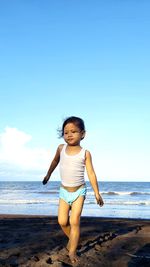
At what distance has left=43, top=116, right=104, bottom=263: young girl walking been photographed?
4605mm

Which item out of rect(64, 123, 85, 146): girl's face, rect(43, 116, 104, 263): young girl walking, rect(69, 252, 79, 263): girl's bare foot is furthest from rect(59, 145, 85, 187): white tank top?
rect(69, 252, 79, 263): girl's bare foot

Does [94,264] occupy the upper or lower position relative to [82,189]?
lower

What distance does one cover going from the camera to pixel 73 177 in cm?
473

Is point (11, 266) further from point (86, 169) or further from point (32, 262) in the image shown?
point (86, 169)

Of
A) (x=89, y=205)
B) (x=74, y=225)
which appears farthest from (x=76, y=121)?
(x=89, y=205)

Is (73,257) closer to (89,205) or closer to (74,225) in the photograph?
(74,225)

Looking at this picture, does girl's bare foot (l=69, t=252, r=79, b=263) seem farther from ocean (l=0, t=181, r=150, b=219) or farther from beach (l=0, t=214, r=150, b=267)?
ocean (l=0, t=181, r=150, b=219)

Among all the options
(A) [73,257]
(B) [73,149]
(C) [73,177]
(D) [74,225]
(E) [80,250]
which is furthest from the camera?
(E) [80,250]

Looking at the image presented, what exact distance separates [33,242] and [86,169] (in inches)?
69.1

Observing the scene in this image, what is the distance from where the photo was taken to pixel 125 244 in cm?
554

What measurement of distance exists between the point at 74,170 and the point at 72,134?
0.49m

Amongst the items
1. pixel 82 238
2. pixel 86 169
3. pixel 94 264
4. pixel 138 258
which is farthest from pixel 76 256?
pixel 82 238

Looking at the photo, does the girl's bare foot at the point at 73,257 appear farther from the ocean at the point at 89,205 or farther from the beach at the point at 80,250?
the ocean at the point at 89,205

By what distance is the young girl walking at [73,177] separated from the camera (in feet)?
15.1
